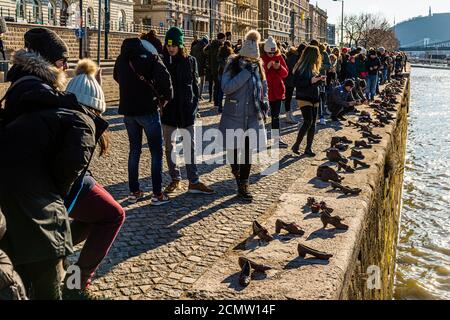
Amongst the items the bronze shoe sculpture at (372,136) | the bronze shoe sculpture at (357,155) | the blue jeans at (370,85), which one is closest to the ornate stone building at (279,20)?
the blue jeans at (370,85)

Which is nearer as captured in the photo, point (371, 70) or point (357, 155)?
point (357, 155)

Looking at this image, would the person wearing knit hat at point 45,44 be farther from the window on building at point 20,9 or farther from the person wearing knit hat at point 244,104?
the window on building at point 20,9

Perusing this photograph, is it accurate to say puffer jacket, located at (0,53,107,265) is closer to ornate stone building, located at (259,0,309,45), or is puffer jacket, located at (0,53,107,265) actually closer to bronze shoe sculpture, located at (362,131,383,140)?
bronze shoe sculpture, located at (362,131,383,140)

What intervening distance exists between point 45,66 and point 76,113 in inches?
16.6

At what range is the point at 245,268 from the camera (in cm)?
351

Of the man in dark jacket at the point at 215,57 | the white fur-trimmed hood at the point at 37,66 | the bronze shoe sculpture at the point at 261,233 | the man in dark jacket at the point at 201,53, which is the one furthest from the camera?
the man in dark jacket at the point at 201,53

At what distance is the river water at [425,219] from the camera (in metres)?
8.00

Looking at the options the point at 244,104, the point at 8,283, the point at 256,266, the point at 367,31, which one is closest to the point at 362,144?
the point at 244,104

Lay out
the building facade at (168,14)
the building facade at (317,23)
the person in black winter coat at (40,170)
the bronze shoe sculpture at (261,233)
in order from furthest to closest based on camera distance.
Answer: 1. the building facade at (317,23)
2. the building facade at (168,14)
3. the bronze shoe sculpture at (261,233)
4. the person in black winter coat at (40,170)

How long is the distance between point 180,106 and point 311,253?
2.81 m

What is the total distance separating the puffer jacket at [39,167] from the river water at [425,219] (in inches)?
246

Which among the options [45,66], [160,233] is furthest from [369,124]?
[45,66]

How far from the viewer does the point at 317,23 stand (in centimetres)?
16950

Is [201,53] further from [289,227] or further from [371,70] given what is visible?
[289,227]
